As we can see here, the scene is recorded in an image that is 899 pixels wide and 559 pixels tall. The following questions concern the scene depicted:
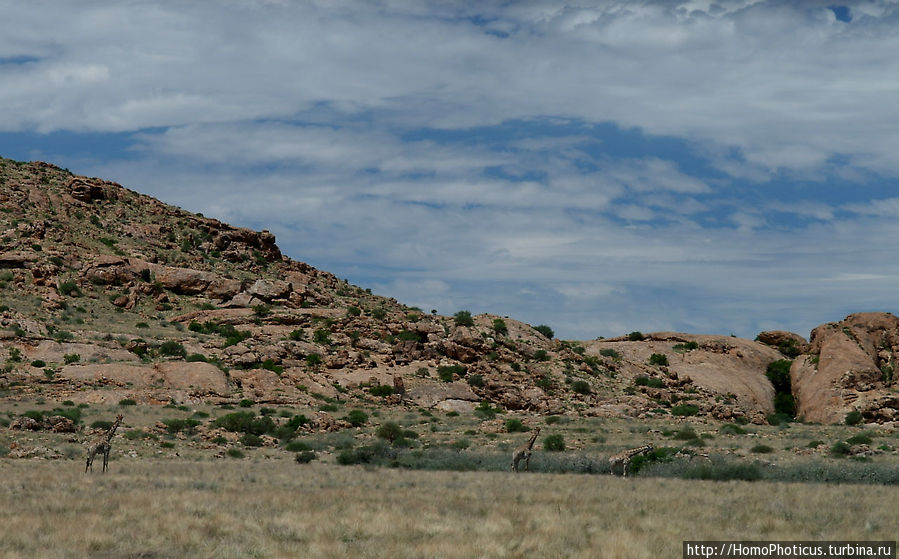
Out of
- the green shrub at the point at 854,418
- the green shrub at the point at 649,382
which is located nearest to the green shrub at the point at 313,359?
the green shrub at the point at 649,382

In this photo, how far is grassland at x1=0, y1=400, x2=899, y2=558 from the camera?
1325 centimetres

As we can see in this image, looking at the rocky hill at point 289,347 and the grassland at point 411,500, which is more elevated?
the rocky hill at point 289,347

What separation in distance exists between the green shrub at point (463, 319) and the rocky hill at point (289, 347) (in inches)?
10.2

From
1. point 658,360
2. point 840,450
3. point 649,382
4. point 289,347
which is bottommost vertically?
point 840,450

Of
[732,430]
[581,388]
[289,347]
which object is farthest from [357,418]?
[732,430]

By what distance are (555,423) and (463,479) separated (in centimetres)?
2415

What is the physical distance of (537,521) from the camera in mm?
15508

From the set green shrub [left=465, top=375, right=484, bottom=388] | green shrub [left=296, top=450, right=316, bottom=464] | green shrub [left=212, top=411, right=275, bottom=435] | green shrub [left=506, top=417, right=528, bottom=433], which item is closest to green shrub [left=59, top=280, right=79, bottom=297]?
green shrub [left=212, top=411, right=275, bottom=435]

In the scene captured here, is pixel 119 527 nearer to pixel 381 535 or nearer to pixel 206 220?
pixel 381 535

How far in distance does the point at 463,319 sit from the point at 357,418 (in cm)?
2476

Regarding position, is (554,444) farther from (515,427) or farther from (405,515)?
(405,515)

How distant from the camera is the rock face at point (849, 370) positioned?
183 feet

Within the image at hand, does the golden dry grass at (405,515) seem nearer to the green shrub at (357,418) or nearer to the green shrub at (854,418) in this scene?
the green shrub at (357,418)

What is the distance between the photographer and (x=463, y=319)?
67375mm
